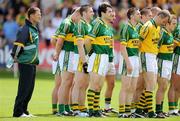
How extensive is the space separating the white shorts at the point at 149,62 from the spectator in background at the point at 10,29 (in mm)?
13915

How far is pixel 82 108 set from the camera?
652 inches

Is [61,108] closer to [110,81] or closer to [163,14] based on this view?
[110,81]

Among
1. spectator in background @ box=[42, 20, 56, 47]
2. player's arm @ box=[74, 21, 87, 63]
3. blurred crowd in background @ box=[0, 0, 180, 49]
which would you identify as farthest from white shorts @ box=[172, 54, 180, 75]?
spectator in background @ box=[42, 20, 56, 47]

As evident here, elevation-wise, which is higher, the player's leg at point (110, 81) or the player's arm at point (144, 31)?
the player's arm at point (144, 31)

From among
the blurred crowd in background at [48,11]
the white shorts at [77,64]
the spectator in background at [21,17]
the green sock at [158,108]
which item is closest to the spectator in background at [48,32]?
the blurred crowd in background at [48,11]

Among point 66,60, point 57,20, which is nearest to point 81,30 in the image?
point 66,60

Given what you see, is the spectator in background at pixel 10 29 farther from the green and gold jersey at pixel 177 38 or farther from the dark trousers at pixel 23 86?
the dark trousers at pixel 23 86

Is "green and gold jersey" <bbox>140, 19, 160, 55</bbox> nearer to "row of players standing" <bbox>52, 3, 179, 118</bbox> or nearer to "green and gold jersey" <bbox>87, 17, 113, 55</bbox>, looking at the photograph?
"row of players standing" <bbox>52, 3, 179, 118</bbox>

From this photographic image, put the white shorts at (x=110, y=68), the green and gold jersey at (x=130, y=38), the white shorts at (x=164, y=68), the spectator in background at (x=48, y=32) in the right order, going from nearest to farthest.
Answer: the green and gold jersey at (x=130, y=38) → the white shorts at (x=164, y=68) → the white shorts at (x=110, y=68) → the spectator in background at (x=48, y=32)

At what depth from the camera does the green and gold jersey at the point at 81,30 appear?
16.2 metres

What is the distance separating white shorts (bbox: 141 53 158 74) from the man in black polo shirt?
232 centimetres

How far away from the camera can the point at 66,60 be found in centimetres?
1666

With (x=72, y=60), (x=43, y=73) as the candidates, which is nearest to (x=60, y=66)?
(x=72, y=60)

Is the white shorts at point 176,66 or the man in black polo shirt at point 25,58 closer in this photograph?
the man in black polo shirt at point 25,58
